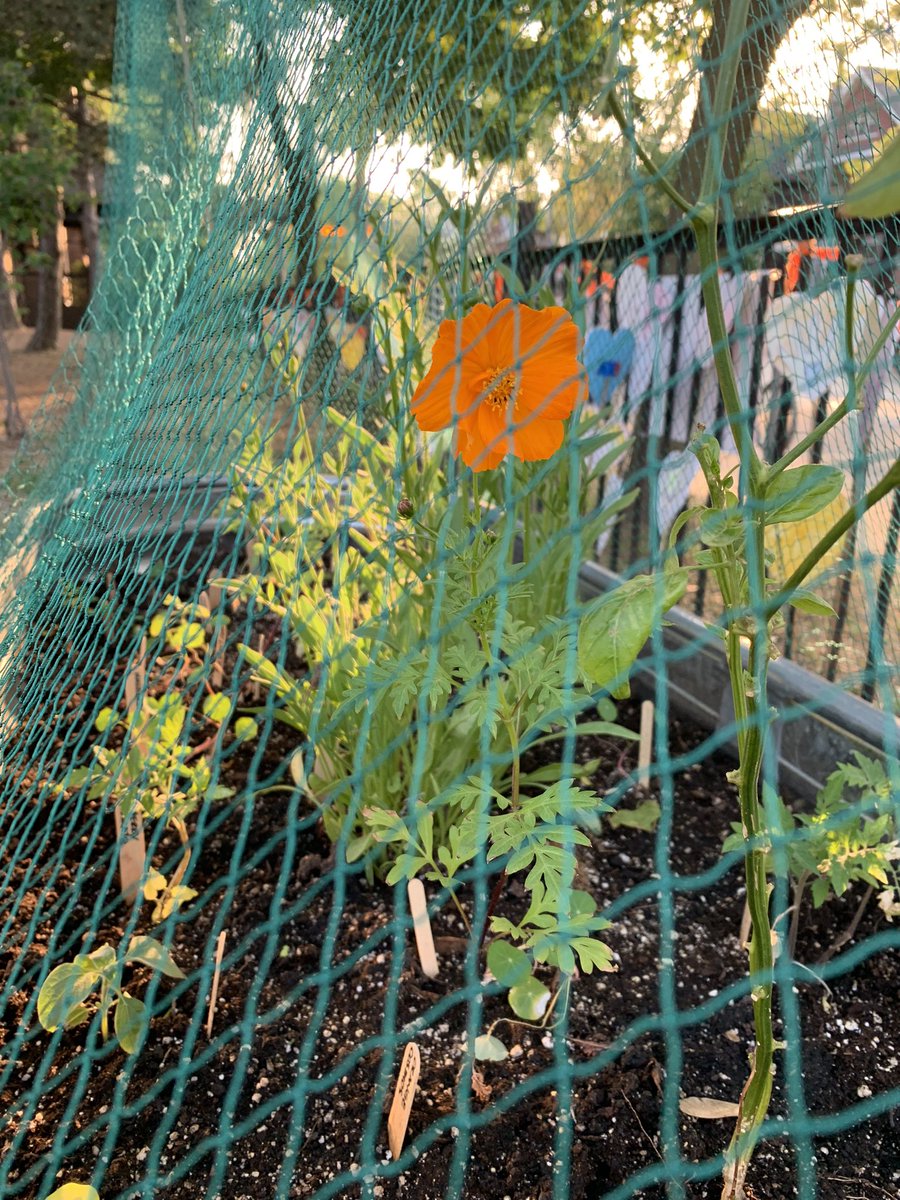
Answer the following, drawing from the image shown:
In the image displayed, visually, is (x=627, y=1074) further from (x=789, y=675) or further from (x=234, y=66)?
(x=234, y=66)

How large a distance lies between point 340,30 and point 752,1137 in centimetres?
149

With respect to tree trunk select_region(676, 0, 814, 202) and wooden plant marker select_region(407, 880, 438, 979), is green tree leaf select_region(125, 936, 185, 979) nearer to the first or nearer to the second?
wooden plant marker select_region(407, 880, 438, 979)

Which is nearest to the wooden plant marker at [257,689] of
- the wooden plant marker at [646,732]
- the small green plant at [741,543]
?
the wooden plant marker at [646,732]

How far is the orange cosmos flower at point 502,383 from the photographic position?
2.79ft

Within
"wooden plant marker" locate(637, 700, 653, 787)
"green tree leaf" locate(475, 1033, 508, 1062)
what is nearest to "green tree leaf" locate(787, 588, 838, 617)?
"green tree leaf" locate(475, 1033, 508, 1062)

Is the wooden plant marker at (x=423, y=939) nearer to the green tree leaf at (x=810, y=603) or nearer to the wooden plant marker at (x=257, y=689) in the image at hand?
the green tree leaf at (x=810, y=603)

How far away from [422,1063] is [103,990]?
388 mm

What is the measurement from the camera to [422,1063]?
1.09m

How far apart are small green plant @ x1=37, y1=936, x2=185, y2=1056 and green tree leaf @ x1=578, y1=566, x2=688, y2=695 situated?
2.29 ft

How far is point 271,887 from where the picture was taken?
138cm

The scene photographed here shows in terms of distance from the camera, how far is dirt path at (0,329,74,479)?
583cm

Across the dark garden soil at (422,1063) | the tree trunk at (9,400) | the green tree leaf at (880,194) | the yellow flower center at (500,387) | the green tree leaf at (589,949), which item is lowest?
the dark garden soil at (422,1063)

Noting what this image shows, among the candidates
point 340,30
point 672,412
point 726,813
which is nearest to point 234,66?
point 340,30

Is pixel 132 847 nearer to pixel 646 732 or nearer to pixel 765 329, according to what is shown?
pixel 646 732
